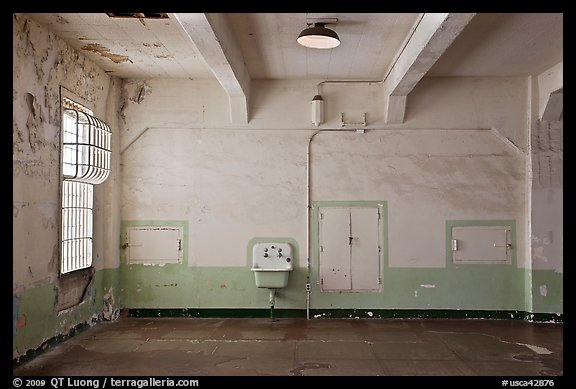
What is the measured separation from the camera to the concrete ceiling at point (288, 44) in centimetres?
491

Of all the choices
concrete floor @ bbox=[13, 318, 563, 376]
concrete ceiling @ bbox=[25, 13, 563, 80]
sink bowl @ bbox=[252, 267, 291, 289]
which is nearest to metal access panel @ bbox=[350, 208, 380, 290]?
concrete floor @ bbox=[13, 318, 563, 376]

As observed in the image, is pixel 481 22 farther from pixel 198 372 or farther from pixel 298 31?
pixel 198 372

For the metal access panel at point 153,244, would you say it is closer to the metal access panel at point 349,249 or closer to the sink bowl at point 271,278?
the sink bowl at point 271,278

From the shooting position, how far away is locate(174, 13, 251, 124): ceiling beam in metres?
4.28

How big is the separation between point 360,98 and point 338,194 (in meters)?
1.39

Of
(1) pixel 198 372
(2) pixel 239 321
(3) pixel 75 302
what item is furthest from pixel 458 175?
(3) pixel 75 302

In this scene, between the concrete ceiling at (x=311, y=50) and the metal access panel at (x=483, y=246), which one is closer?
the concrete ceiling at (x=311, y=50)

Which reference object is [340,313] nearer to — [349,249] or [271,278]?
[349,249]

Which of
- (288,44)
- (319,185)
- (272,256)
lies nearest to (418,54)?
(288,44)

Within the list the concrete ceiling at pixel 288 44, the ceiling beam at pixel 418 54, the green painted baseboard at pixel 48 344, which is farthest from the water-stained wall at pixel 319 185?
the green painted baseboard at pixel 48 344

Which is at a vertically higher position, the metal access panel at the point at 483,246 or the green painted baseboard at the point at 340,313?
the metal access panel at the point at 483,246

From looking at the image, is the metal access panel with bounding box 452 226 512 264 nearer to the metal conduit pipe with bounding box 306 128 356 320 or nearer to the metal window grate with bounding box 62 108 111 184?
the metal conduit pipe with bounding box 306 128 356 320

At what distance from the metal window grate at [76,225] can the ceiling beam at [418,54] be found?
4060 mm

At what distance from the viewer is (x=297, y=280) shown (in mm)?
7027
